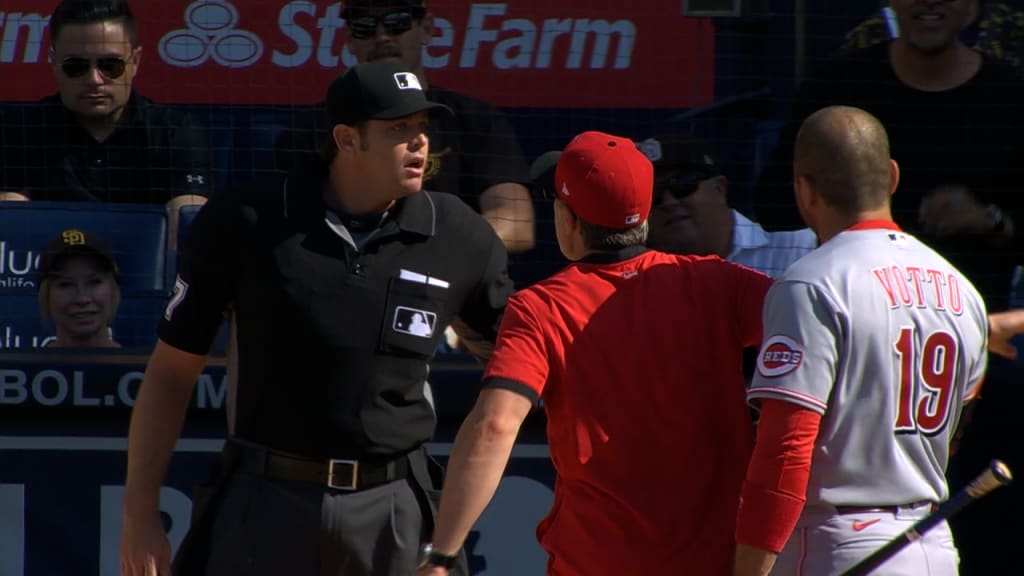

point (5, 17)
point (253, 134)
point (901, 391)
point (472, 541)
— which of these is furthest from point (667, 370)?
point (5, 17)

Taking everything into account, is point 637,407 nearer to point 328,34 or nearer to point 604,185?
point 604,185

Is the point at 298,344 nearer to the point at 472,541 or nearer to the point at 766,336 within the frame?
the point at 766,336

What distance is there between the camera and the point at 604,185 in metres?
3.11

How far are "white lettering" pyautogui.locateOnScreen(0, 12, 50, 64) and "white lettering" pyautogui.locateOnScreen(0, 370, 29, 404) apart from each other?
4.78 ft

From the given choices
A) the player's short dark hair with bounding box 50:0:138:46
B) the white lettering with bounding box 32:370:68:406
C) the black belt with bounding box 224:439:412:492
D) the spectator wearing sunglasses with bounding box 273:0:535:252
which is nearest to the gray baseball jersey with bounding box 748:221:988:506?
the black belt with bounding box 224:439:412:492

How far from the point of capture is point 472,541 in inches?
190

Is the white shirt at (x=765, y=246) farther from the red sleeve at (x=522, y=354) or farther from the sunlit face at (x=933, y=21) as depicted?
the red sleeve at (x=522, y=354)

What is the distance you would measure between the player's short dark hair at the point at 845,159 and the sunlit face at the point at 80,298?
9.12 ft

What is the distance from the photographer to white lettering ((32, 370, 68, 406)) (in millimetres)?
4727

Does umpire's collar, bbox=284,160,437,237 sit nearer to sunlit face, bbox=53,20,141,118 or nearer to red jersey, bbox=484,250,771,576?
red jersey, bbox=484,250,771,576

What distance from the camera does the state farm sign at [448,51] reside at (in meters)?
5.42

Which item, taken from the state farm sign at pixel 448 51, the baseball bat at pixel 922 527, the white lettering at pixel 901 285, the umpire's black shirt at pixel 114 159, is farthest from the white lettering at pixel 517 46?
the baseball bat at pixel 922 527

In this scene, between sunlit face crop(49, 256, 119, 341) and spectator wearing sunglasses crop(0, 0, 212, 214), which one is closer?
sunlit face crop(49, 256, 119, 341)

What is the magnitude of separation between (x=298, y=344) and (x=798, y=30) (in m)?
2.67
